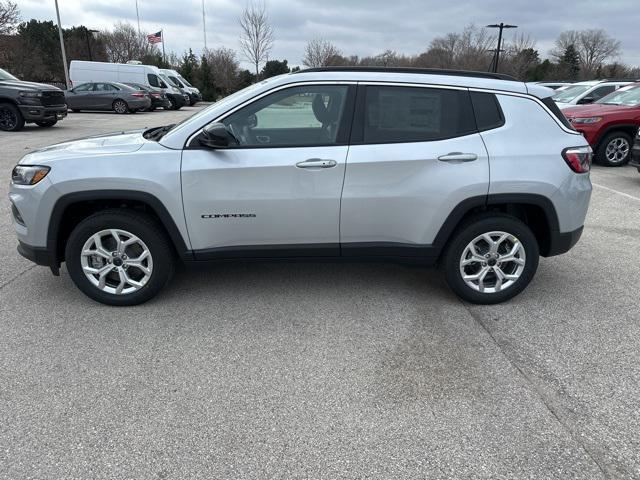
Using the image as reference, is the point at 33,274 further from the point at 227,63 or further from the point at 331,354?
the point at 227,63

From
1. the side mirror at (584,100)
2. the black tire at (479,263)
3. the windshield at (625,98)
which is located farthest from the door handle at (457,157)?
the side mirror at (584,100)

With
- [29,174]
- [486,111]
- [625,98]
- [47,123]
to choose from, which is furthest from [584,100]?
[47,123]

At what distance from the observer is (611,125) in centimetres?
981

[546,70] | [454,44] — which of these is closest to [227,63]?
[454,44]

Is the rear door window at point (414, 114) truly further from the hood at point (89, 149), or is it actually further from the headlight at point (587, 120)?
the headlight at point (587, 120)

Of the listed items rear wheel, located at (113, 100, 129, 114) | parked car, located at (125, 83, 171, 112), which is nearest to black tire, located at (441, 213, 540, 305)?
rear wheel, located at (113, 100, 129, 114)

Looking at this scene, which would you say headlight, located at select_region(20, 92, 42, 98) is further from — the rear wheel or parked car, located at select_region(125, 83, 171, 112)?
parked car, located at select_region(125, 83, 171, 112)

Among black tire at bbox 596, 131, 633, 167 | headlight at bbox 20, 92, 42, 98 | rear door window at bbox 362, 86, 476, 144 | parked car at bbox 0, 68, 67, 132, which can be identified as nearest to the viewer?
rear door window at bbox 362, 86, 476, 144

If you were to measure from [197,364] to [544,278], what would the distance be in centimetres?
316

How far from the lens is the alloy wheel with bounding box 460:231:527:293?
12.3 feet

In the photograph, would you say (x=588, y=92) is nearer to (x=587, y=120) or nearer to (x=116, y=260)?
(x=587, y=120)

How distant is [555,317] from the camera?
369cm

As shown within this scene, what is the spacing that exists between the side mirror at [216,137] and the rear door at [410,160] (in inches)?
34.3

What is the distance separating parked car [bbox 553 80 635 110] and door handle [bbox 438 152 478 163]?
10.6m
